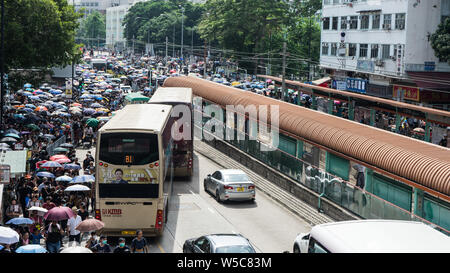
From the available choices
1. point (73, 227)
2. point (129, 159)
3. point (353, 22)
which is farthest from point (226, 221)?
point (353, 22)

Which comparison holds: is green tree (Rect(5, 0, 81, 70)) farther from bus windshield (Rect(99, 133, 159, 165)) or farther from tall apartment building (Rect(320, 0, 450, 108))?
tall apartment building (Rect(320, 0, 450, 108))

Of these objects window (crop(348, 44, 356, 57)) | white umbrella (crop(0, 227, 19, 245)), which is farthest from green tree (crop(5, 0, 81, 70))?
white umbrella (crop(0, 227, 19, 245))

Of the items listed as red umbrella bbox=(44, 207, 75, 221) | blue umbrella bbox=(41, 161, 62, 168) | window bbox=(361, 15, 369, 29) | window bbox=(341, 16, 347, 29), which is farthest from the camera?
window bbox=(341, 16, 347, 29)

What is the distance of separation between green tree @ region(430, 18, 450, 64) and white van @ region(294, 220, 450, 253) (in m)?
39.9

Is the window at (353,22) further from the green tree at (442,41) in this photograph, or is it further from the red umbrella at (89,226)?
the red umbrella at (89,226)

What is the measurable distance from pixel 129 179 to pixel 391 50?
40534 mm

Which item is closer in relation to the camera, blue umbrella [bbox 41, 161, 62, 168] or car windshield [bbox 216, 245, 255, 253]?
car windshield [bbox 216, 245, 255, 253]

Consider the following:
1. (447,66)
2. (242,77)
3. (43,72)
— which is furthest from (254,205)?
(242,77)

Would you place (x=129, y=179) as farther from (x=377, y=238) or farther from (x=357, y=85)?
(x=357, y=85)

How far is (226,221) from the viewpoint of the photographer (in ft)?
84.1

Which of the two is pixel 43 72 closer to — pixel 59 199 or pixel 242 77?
pixel 59 199

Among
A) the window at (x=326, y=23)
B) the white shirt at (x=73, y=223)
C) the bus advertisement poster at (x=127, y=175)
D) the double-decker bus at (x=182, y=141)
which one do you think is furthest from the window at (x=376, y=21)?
the white shirt at (x=73, y=223)

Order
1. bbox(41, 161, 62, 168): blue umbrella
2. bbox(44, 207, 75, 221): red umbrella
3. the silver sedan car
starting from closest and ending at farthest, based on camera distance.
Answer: bbox(44, 207, 75, 221): red umbrella < bbox(41, 161, 62, 168): blue umbrella < the silver sedan car

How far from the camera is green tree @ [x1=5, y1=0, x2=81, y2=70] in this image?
4300cm
